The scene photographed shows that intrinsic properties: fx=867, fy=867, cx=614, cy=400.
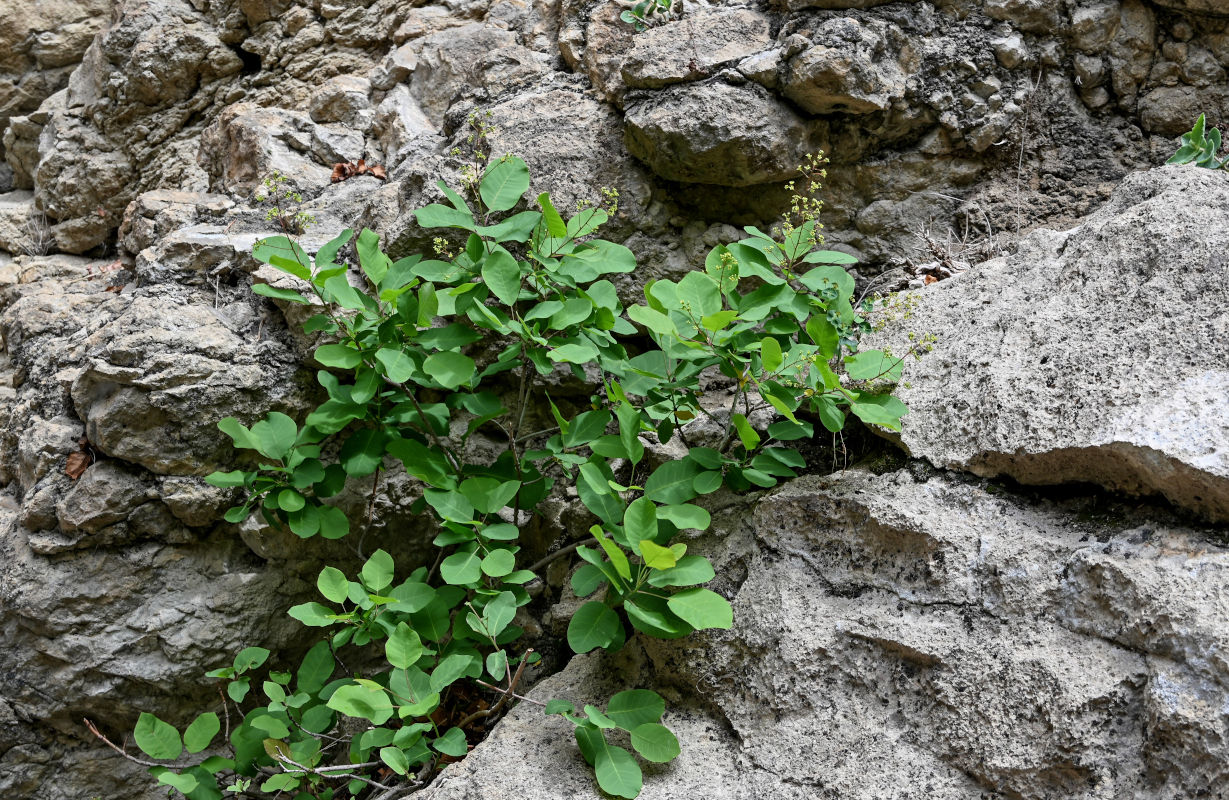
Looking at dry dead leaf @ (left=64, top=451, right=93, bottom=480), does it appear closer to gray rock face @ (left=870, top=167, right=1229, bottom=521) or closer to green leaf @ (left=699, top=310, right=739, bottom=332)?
green leaf @ (left=699, top=310, right=739, bottom=332)

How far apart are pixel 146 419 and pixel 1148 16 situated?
332 cm

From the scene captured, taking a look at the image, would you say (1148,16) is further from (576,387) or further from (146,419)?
(146,419)

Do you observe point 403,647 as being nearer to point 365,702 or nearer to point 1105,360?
point 365,702

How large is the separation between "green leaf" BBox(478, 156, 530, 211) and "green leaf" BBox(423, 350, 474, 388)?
408mm

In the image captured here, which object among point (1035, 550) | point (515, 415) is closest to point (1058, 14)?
point (1035, 550)

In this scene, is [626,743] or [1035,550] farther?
[626,743]

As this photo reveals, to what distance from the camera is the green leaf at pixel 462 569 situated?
6.75 feet

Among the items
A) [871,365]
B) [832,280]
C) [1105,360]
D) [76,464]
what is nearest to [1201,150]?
[1105,360]

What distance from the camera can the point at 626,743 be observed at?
2033 mm

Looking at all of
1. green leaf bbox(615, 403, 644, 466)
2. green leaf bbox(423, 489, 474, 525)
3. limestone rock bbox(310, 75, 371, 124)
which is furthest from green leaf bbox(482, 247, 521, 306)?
limestone rock bbox(310, 75, 371, 124)

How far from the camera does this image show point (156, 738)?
2.29 metres

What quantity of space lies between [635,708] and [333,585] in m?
0.79

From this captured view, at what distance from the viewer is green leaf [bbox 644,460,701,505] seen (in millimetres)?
2100

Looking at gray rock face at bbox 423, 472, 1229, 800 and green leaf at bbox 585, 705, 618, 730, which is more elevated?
gray rock face at bbox 423, 472, 1229, 800
